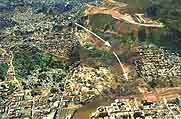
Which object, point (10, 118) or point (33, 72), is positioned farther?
point (33, 72)

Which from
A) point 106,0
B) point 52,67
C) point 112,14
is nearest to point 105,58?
point 52,67

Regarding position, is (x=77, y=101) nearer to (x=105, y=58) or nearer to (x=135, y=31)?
(x=105, y=58)

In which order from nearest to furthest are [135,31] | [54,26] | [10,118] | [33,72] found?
[10,118] < [33,72] < [135,31] < [54,26]

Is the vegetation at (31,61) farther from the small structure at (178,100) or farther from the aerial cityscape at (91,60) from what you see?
the small structure at (178,100)

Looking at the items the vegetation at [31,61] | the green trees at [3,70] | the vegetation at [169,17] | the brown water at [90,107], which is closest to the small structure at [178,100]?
the brown water at [90,107]

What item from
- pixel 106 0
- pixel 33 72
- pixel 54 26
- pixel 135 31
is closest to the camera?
pixel 33 72

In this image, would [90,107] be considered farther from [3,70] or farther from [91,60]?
[3,70]

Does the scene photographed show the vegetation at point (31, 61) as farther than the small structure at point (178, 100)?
Yes

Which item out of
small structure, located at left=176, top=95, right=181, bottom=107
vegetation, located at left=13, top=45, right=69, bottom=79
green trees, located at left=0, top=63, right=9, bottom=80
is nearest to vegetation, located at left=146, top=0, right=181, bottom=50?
small structure, located at left=176, top=95, right=181, bottom=107
